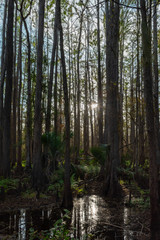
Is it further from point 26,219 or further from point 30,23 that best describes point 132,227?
point 30,23

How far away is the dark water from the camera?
4340 millimetres

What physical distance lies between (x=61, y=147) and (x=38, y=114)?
5.75 ft

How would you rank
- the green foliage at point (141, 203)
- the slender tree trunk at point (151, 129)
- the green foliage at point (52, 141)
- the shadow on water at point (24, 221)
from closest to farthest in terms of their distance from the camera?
the slender tree trunk at point (151, 129) → the shadow on water at point (24, 221) → the green foliage at point (141, 203) → the green foliage at point (52, 141)

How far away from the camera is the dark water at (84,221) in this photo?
14.2ft

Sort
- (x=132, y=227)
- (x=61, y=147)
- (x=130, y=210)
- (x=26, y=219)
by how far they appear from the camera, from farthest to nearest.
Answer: (x=61, y=147) < (x=130, y=210) < (x=26, y=219) < (x=132, y=227)

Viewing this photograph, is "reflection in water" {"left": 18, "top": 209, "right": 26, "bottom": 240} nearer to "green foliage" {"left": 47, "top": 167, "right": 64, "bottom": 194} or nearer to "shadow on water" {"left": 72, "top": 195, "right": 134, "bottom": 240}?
"shadow on water" {"left": 72, "top": 195, "right": 134, "bottom": 240}

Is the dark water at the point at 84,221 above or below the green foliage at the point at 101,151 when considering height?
below

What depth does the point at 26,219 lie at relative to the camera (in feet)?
17.4

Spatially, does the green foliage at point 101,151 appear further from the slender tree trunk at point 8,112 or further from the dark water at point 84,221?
the slender tree trunk at point 8,112

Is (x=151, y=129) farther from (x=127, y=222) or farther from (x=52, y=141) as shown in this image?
(x=52, y=141)

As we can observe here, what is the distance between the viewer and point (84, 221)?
523 centimetres

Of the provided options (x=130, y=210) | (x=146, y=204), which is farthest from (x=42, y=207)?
(x=146, y=204)

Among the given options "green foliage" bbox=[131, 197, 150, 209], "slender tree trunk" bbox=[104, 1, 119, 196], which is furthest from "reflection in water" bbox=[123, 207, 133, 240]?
"slender tree trunk" bbox=[104, 1, 119, 196]

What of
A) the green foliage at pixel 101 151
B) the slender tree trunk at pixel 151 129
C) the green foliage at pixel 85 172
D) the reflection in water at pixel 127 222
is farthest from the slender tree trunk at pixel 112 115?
the slender tree trunk at pixel 151 129
